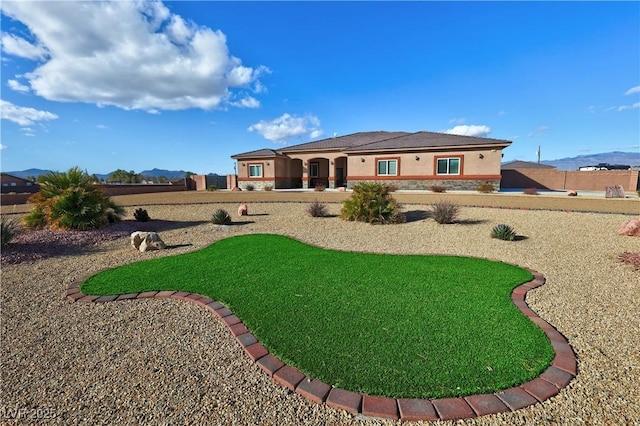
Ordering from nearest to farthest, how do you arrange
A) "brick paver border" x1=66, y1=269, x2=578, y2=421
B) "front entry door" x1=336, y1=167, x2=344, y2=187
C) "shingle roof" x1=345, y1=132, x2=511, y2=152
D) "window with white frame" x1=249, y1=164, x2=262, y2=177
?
1. "brick paver border" x1=66, y1=269, x2=578, y2=421
2. "shingle roof" x1=345, y1=132, x2=511, y2=152
3. "front entry door" x1=336, y1=167, x2=344, y2=187
4. "window with white frame" x1=249, y1=164, x2=262, y2=177

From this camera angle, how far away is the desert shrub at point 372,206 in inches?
433

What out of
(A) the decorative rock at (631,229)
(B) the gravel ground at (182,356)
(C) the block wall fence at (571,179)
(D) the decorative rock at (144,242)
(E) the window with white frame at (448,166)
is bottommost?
(B) the gravel ground at (182,356)

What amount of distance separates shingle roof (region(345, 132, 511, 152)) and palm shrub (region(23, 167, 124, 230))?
18.5 metres

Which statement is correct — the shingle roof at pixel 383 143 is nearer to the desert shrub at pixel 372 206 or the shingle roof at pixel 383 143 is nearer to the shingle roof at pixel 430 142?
the shingle roof at pixel 430 142

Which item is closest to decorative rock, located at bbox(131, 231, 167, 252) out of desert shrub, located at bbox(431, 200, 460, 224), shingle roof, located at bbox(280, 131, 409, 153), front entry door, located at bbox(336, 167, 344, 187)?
desert shrub, located at bbox(431, 200, 460, 224)

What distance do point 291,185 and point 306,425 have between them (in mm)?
28330

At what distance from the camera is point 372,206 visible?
11148 millimetres

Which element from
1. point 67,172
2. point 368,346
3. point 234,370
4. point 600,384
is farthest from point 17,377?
point 67,172

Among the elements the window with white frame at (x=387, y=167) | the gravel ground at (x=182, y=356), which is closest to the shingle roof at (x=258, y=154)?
the window with white frame at (x=387, y=167)

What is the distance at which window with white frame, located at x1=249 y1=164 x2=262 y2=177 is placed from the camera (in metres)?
28.1

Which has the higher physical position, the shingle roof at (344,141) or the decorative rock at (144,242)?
the shingle roof at (344,141)

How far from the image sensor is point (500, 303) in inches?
163

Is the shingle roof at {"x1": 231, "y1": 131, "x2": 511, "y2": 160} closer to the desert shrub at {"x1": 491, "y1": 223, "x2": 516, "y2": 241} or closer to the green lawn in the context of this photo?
the desert shrub at {"x1": 491, "y1": 223, "x2": 516, "y2": 241}

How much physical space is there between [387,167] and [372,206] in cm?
1338
